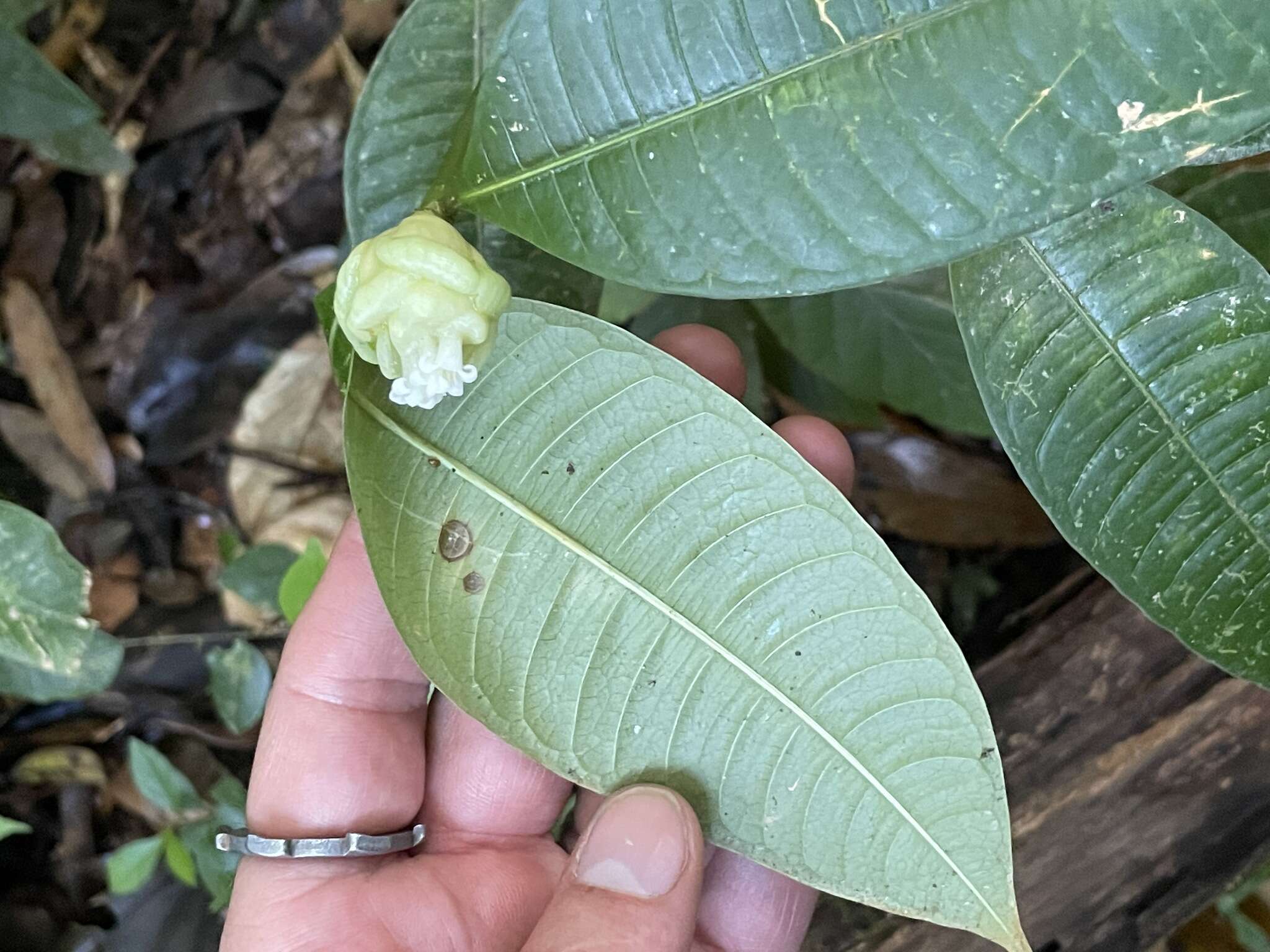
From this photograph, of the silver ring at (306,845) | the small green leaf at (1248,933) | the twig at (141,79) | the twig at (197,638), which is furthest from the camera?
the twig at (141,79)

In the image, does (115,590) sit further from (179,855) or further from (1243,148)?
(1243,148)

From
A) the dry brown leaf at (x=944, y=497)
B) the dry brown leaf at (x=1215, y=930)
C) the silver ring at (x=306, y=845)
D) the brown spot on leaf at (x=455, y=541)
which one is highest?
the brown spot on leaf at (x=455, y=541)

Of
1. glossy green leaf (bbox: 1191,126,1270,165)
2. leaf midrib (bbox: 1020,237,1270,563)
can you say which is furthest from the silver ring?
glossy green leaf (bbox: 1191,126,1270,165)

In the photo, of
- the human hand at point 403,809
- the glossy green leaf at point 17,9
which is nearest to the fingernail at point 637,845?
the human hand at point 403,809

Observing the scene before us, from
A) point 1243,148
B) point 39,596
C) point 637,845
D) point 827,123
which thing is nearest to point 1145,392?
point 1243,148

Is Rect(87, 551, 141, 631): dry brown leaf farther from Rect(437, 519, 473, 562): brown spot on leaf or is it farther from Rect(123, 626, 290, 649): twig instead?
Rect(437, 519, 473, 562): brown spot on leaf

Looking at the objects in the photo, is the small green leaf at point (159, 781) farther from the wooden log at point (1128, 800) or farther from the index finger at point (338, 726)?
the wooden log at point (1128, 800)

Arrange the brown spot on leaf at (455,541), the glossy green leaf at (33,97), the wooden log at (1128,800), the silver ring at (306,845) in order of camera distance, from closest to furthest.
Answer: the brown spot on leaf at (455,541) < the silver ring at (306,845) < the wooden log at (1128,800) < the glossy green leaf at (33,97)

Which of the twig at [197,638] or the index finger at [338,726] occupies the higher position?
the index finger at [338,726]
